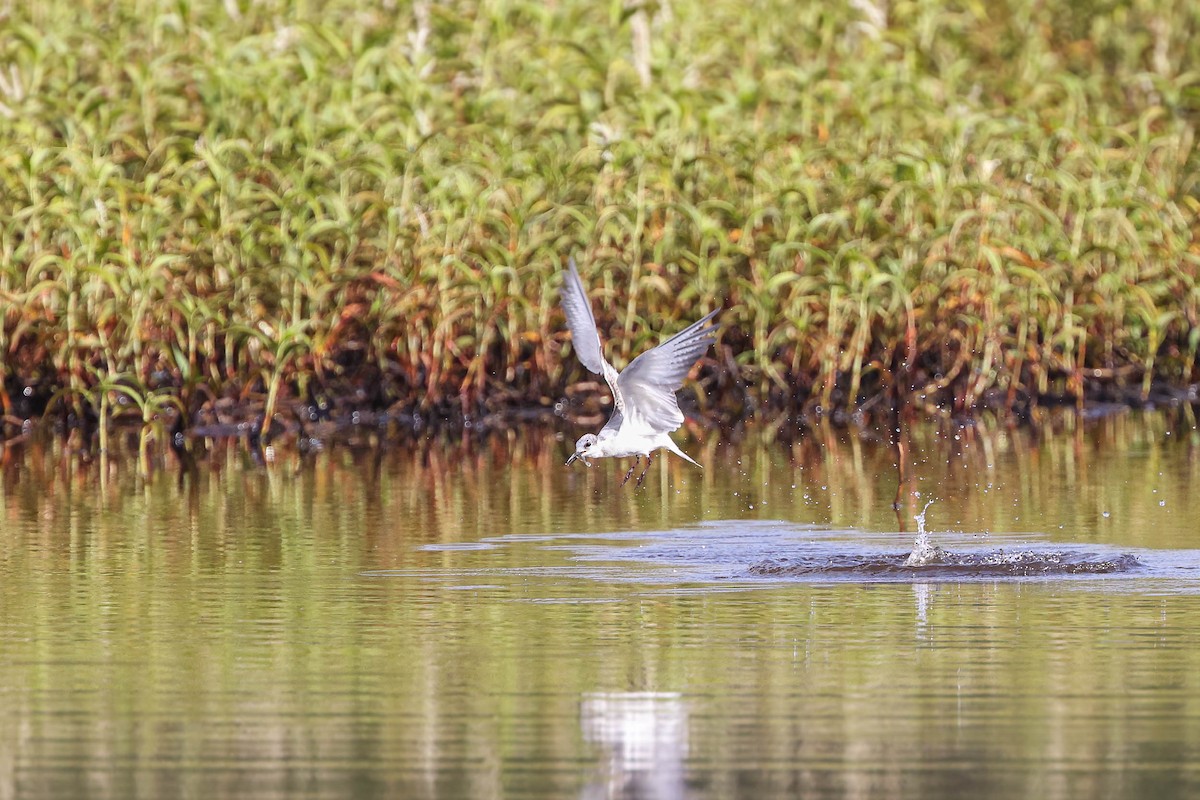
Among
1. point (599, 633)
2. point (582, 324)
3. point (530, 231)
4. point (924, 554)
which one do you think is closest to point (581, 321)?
point (582, 324)

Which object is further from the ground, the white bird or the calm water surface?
the white bird

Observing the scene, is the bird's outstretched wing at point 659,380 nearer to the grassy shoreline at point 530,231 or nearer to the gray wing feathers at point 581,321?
the gray wing feathers at point 581,321

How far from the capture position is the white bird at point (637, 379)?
369 inches

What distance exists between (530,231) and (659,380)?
5818 mm

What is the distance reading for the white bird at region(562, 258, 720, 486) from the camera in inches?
369

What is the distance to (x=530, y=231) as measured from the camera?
15.2 m

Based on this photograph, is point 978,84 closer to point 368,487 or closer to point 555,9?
Result: point 555,9

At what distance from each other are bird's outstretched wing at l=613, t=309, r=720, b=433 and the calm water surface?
0.50 metres

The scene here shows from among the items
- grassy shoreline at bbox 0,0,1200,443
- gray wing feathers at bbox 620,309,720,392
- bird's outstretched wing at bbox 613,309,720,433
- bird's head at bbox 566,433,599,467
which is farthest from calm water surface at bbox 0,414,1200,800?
grassy shoreline at bbox 0,0,1200,443

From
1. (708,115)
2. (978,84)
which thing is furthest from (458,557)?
(978,84)

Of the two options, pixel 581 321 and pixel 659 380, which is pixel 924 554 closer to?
pixel 659 380

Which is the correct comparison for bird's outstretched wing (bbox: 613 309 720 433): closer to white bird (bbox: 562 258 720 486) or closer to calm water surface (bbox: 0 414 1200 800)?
white bird (bbox: 562 258 720 486)

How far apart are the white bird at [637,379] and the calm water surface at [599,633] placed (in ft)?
1.38

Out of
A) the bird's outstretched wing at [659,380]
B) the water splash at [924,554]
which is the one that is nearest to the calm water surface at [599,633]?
the water splash at [924,554]
